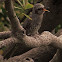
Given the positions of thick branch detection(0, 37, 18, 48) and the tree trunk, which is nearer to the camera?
thick branch detection(0, 37, 18, 48)

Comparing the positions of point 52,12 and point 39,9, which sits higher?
point 39,9

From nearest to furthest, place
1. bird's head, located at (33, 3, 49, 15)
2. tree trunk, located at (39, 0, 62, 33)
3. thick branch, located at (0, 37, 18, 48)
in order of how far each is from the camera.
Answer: thick branch, located at (0, 37, 18, 48) → bird's head, located at (33, 3, 49, 15) → tree trunk, located at (39, 0, 62, 33)

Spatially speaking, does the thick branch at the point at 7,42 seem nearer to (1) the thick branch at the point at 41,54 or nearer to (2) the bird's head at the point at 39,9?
(2) the bird's head at the point at 39,9

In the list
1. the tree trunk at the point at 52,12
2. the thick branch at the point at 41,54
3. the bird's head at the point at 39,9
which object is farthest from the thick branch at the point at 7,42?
the tree trunk at the point at 52,12

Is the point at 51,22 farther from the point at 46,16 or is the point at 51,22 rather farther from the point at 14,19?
the point at 14,19

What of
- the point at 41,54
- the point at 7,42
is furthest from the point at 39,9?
the point at 41,54

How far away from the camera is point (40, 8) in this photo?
1.91 m

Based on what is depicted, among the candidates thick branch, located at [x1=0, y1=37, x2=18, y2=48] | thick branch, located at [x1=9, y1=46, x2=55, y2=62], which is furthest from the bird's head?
thick branch, located at [x1=9, y1=46, x2=55, y2=62]

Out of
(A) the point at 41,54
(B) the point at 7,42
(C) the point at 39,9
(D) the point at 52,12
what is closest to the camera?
(B) the point at 7,42

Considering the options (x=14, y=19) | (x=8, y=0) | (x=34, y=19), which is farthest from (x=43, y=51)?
(x=8, y=0)

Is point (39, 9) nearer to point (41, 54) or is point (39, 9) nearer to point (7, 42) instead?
point (7, 42)

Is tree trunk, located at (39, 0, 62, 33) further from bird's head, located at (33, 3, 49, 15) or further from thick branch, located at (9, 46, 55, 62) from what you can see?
bird's head, located at (33, 3, 49, 15)

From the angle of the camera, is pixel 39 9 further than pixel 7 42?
Yes

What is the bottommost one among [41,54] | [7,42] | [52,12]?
[41,54]
